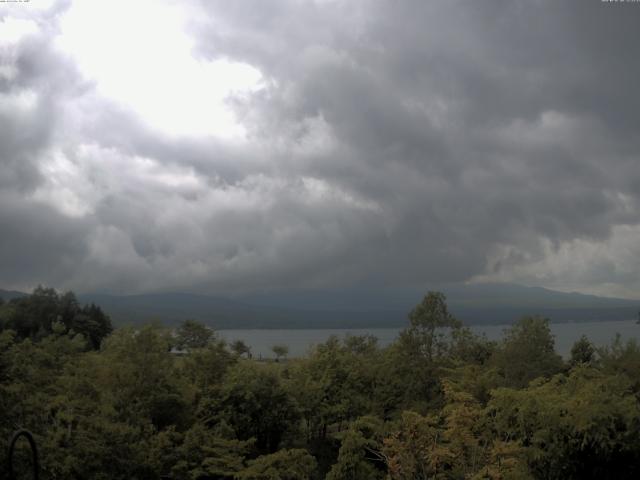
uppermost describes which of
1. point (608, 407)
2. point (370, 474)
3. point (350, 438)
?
point (608, 407)

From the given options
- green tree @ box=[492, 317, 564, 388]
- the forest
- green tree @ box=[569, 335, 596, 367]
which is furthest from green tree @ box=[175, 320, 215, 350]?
green tree @ box=[492, 317, 564, 388]

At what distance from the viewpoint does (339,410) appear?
3225 centimetres

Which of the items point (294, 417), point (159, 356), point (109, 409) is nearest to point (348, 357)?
point (294, 417)

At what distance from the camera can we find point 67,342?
40219mm

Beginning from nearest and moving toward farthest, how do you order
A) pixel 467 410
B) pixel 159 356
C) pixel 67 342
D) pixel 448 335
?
pixel 467 410, pixel 159 356, pixel 448 335, pixel 67 342

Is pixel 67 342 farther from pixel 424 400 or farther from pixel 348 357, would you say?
pixel 424 400

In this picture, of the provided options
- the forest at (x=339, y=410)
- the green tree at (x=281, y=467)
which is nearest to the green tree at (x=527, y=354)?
the forest at (x=339, y=410)

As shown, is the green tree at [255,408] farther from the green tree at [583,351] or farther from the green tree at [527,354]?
the green tree at [583,351]

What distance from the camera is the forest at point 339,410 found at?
63.7 ft

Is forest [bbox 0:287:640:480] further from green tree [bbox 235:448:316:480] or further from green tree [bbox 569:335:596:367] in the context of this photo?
green tree [bbox 569:335:596:367]

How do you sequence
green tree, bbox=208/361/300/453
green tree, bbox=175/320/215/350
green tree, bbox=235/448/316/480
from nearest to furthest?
green tree, bbox=235/448/316/480 < green tree, bbox=208/361/300/453 < green tree, bbox=175/320/215/350

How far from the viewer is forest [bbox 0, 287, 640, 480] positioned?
63.7 feet

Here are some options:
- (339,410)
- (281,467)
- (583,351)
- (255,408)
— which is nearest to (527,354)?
(339,410)

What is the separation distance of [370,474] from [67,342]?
1005 inches
